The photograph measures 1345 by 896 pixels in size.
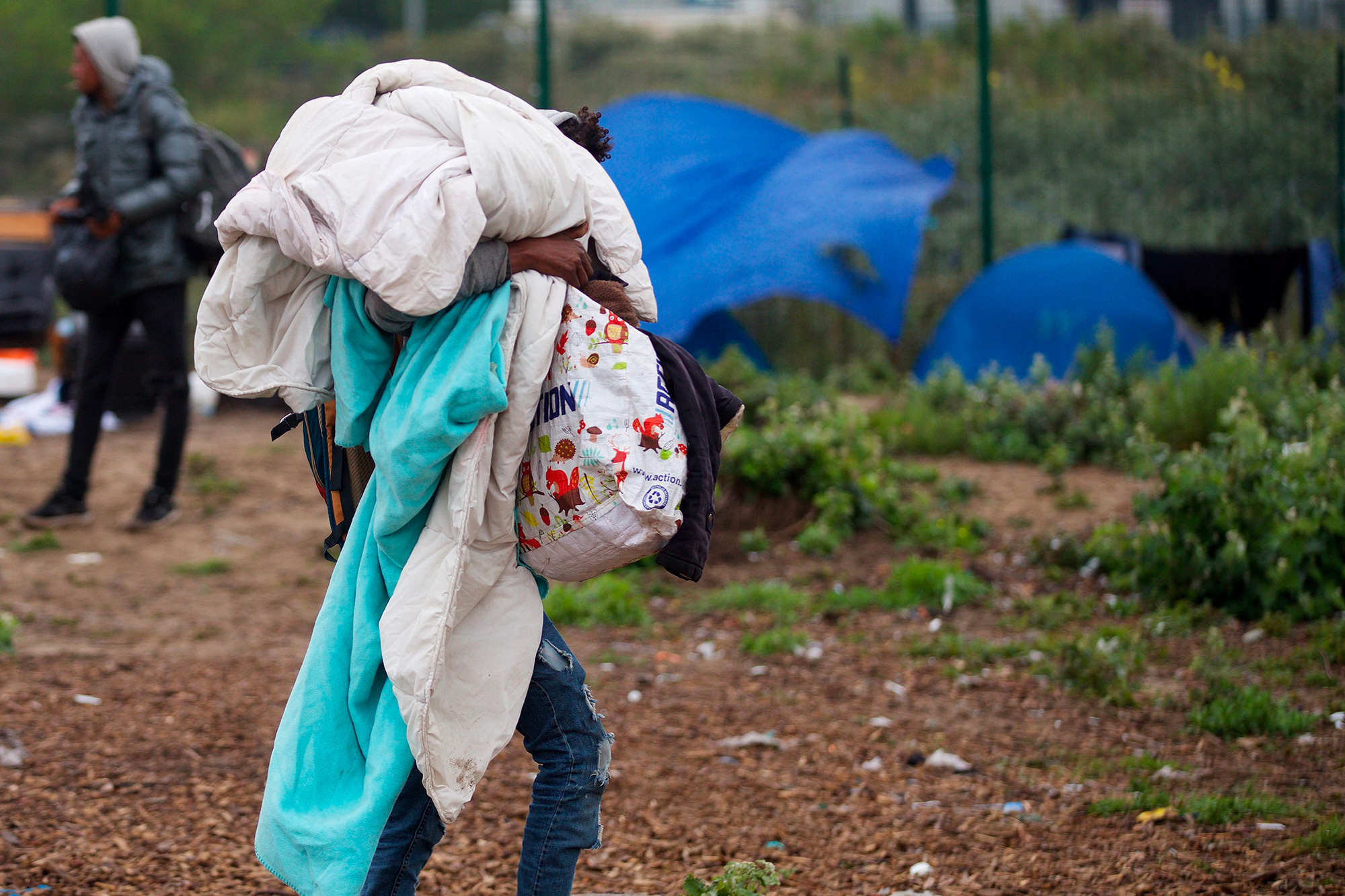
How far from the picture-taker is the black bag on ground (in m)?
5.55

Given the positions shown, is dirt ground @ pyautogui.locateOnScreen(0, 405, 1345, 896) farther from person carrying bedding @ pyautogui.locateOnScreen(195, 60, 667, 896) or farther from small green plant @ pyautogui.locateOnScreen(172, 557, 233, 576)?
person carrying bedding @ pyautogui.locateOnScreen(195, 60, 667, 896)

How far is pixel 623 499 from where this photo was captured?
205 centimetres

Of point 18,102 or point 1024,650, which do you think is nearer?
point 1024,650

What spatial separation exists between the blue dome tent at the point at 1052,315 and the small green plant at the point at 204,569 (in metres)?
4.91

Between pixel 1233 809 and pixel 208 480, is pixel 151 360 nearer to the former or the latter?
pixel 208 480

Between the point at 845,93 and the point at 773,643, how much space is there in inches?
304

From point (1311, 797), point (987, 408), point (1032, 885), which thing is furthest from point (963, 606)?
point (987, 408)

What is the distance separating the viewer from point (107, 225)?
5574 mm

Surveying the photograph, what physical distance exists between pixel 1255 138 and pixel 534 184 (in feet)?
32.9

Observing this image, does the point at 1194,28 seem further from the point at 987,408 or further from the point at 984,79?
the point at 987,408

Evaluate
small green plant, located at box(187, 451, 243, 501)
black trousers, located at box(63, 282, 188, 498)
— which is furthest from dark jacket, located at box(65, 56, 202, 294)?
small green plant, located at box(187, 451, 243, 501)

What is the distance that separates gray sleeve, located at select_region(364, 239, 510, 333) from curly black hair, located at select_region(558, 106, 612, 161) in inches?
14.5

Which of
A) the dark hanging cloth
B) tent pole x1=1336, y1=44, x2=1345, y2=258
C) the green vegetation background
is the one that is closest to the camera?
the dark hanging cloth

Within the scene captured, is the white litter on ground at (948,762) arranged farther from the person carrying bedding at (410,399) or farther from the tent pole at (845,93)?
the tent pole at (845,93)
